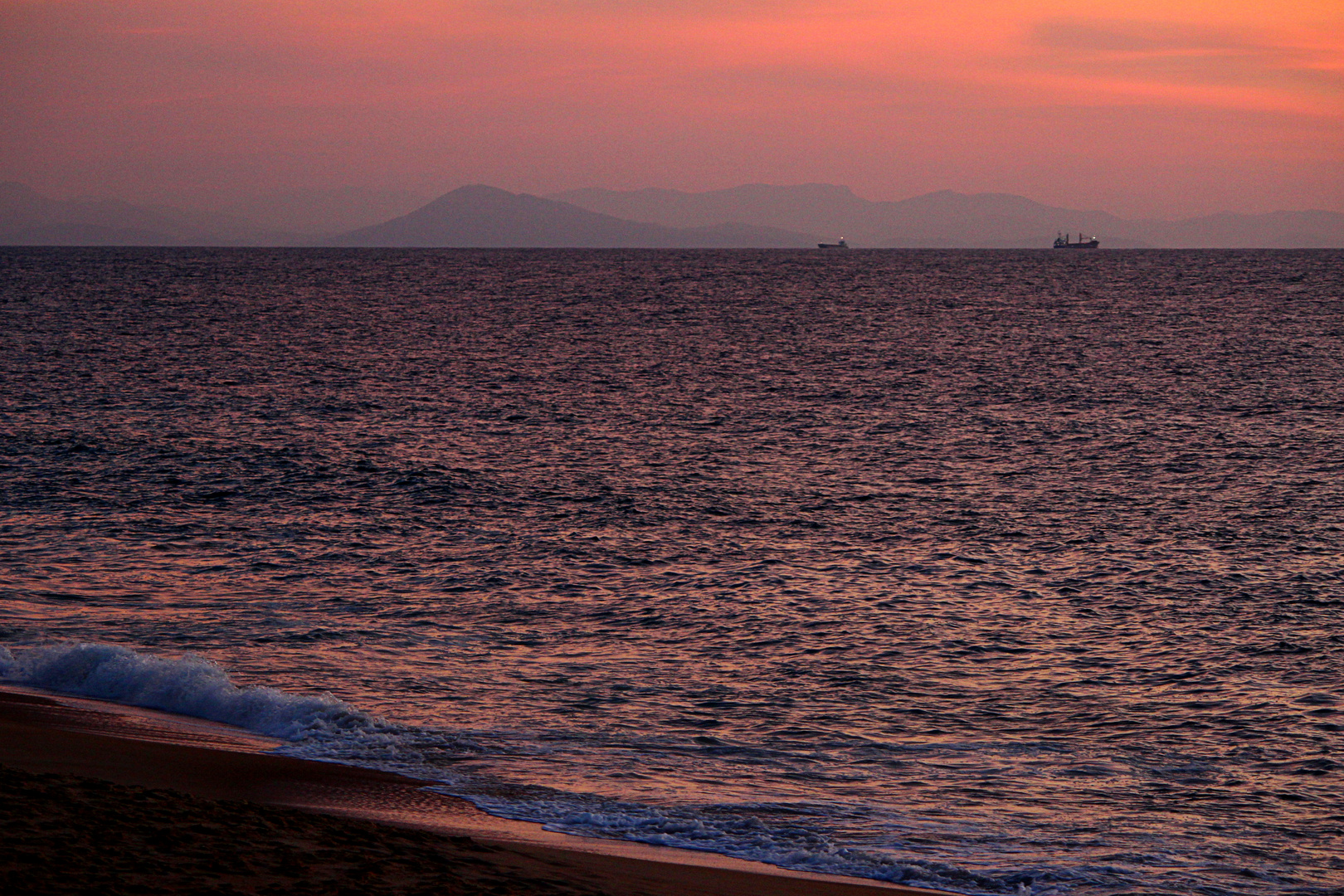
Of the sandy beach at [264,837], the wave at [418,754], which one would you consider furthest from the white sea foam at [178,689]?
the sandy beach at [264,837]

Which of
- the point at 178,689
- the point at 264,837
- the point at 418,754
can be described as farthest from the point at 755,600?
the point at 264,837

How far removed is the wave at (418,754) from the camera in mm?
11234

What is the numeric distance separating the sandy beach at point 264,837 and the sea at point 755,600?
0.58 meters

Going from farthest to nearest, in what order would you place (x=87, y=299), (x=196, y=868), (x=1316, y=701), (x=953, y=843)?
(x=87, y=299) < (x=1316, y=701) < (x=953, y=843) < (x=196, y=868)

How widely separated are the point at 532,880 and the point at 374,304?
110 m

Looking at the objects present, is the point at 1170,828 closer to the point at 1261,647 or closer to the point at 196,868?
the point at 1261,647

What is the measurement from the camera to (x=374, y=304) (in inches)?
4496

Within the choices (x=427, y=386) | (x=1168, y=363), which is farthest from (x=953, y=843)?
(x=1168, y=363)

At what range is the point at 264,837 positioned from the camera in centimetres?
936

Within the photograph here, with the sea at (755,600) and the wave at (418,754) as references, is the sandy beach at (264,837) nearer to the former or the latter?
the wave at (418,754)

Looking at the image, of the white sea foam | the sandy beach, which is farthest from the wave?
the sandy beach

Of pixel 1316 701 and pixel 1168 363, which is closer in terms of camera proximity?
pixel 1316 701

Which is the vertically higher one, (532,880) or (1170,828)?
(532,880)

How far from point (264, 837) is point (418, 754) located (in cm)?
468
